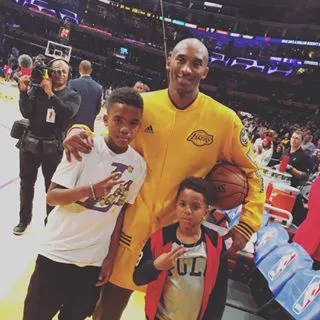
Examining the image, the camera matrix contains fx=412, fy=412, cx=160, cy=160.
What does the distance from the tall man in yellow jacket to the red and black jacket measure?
0.50ft

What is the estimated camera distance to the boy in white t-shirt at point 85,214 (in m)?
1.90

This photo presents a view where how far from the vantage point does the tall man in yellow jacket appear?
2.08 m

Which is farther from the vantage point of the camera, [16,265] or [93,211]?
[16,265]

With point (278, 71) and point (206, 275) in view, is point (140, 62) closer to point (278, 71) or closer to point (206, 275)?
point (278, 71)

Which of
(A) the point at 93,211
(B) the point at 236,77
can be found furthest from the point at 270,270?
(B) the point at 236,77

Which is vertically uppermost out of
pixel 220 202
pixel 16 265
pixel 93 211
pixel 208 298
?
pixel 220 202

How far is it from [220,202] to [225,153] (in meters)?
0.27

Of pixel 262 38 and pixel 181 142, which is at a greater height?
pixel 262 38

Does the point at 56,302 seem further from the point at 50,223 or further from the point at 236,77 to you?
the point at 236,77

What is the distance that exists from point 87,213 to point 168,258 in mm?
447

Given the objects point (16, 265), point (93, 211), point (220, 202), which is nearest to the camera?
point (93, 211)

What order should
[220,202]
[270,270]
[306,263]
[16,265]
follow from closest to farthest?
1. [220,202]
2. [306,263]
3. [270,270]
4. [16,265]

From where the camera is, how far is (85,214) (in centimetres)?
194

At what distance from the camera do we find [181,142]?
2.09 meters
